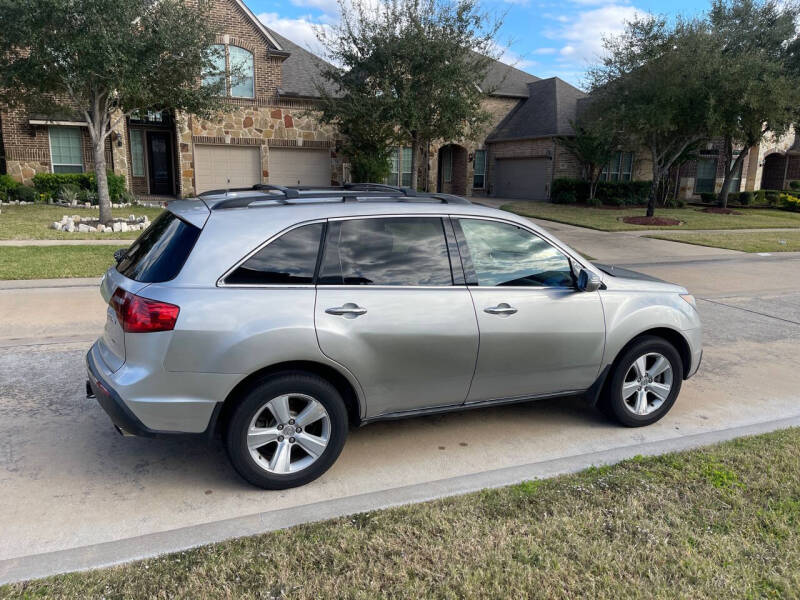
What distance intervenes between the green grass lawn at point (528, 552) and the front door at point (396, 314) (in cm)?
79

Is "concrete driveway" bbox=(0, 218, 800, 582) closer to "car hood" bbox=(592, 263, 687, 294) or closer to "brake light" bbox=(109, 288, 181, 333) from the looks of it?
"brake light" bbox=(109, 288, 181, 333)

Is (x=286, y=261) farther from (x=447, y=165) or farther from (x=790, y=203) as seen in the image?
(x=790, y=203)

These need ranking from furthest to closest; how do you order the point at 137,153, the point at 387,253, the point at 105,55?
the point at 137,153
the point at 105,55
the point at 387,253

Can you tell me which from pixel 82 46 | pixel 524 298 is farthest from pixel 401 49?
pixel 524 298

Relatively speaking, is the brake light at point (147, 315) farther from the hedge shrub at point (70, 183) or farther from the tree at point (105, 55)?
the hedge shrub at point (70, 183)

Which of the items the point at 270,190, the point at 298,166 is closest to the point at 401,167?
the point at 298,166

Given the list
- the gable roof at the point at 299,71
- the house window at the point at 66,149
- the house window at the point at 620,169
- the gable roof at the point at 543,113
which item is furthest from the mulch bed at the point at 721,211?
the house window at the point at 66,149

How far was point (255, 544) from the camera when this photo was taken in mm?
3143

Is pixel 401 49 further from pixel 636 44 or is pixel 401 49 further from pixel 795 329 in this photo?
pixel 795 329

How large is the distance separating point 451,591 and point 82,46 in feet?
48.6

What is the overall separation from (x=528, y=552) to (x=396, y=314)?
158cm

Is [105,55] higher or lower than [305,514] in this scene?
higher

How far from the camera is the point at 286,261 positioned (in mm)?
3768

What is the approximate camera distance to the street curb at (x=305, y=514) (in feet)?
9.82
